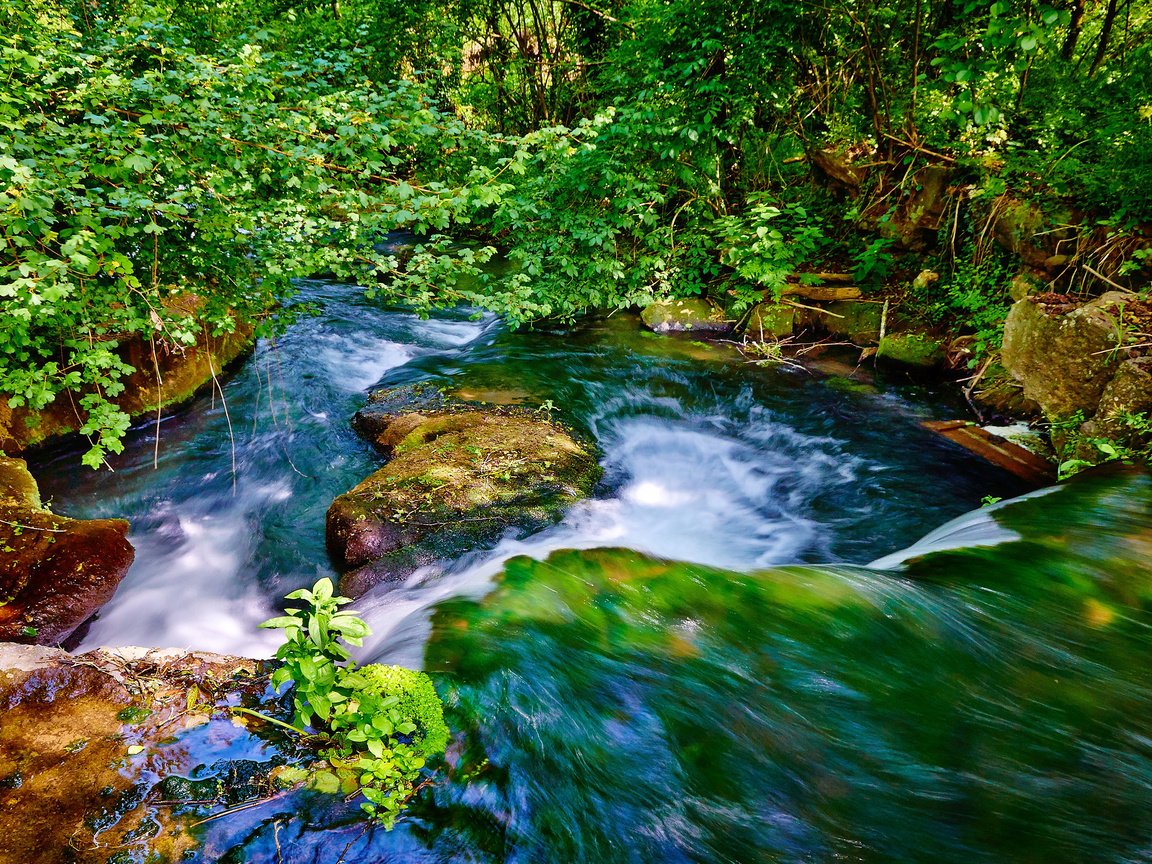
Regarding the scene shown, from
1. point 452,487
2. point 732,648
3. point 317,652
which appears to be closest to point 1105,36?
point 732,648

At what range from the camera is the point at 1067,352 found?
484 cm

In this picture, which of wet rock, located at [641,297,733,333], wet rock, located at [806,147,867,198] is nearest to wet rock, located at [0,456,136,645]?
wet rock, located at [641,297,733,333]

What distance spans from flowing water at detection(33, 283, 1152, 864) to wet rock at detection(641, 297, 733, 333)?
321 centimetres

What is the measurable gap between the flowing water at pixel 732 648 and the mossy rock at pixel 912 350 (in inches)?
60.1

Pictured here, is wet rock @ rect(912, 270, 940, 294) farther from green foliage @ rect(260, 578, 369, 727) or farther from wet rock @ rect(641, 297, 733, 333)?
green foliage @ rect(260, 578, 369, 727)

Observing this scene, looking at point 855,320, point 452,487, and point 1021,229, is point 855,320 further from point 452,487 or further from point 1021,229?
point 452,487

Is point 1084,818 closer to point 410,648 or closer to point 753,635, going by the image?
point 753,635

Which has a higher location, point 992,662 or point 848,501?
point 992,662

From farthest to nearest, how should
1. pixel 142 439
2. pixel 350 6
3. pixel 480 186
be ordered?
pixel 350 6, pixel 142 439, pixel 480 186

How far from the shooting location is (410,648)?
7.66 feet

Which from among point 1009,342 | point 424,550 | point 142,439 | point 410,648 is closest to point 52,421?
point 142,439

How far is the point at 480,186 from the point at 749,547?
11.0 feet

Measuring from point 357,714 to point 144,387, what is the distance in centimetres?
525

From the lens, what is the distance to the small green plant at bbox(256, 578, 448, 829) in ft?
5.78
